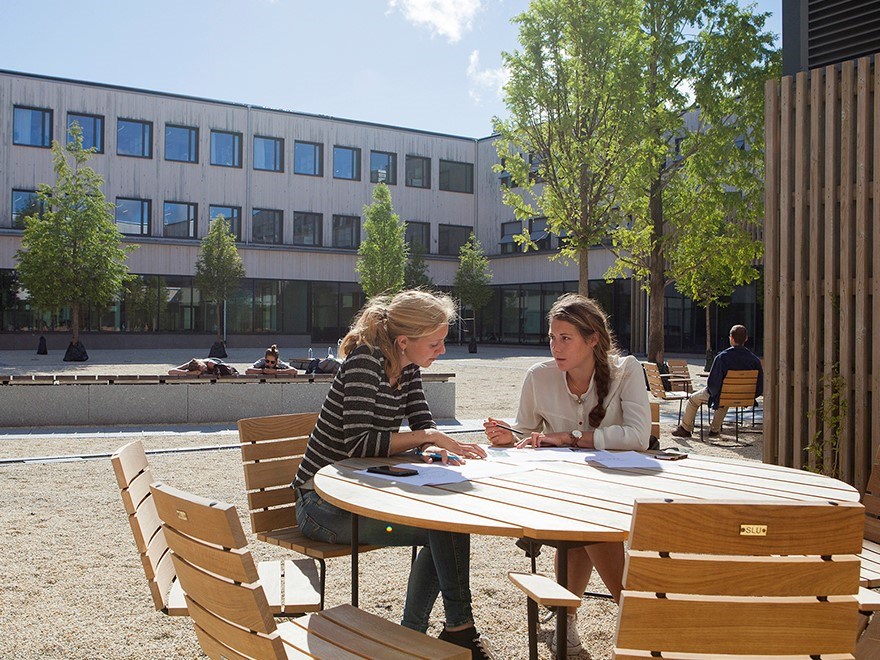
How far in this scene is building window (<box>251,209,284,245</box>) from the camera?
41031mm

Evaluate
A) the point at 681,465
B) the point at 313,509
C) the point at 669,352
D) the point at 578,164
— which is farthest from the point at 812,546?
the point at 669,352

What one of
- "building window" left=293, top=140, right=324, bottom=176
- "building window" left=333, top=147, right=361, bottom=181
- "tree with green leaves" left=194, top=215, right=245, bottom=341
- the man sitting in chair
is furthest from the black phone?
"building window" left=333, top=147, right=361, bottom=181

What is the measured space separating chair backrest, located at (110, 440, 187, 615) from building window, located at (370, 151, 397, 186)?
41.2 metres

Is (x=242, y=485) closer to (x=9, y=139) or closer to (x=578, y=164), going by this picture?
(x=578, y=164)

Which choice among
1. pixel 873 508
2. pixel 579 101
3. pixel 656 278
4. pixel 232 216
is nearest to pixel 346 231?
→ pixel 232 216

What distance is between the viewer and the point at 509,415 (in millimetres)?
13688

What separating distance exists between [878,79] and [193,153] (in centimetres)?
3612

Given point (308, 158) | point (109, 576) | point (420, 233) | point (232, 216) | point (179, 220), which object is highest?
point (308, 158)

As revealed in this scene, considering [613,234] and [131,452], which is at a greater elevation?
[613,234]

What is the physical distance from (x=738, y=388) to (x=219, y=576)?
32.7 feet

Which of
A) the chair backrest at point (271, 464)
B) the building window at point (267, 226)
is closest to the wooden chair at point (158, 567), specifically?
the chair backrest at point (271, 464)

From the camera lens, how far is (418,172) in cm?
4541

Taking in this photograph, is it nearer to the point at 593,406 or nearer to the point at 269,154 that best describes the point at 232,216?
the point at 269,154

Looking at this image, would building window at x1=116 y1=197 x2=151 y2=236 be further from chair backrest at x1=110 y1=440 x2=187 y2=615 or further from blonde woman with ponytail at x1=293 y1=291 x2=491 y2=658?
chair backrest at x1=110 y1=440 x2=187 y2=615
